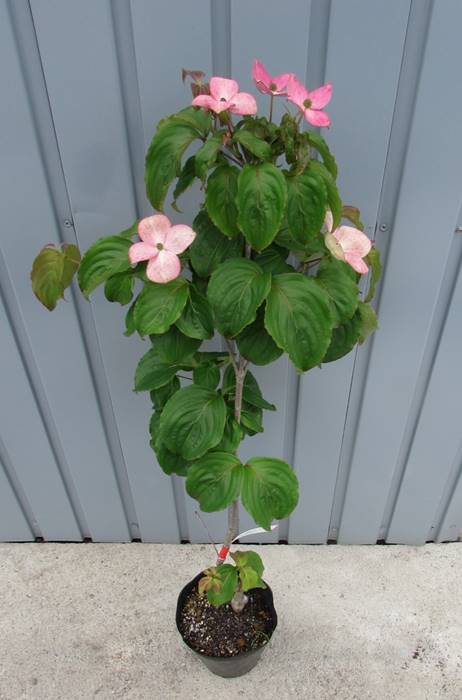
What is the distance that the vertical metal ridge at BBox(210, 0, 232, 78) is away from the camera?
834 mm

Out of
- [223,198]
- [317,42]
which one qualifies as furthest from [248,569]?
[317,42]

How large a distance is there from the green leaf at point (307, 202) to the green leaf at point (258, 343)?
0.15m

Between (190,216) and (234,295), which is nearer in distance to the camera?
(234,295)

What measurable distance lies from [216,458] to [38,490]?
0.75 meters

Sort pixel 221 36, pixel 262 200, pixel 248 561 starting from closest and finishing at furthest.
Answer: pixel 262 200 < pixel 221 36 < pixel 248 561

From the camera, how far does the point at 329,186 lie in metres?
0.68

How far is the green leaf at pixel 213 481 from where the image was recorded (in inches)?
35.4

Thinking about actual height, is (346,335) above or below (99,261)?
below

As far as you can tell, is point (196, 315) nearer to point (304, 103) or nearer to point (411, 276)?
point (304, 103)

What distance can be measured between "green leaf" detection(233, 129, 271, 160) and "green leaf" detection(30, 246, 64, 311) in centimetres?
37

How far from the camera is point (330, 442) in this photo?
51.5 inches

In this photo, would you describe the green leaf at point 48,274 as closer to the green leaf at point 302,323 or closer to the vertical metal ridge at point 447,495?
the green leaf at point 302,323

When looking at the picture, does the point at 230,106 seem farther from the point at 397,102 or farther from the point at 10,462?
the point at 10,462

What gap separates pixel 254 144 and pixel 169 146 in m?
0.12
